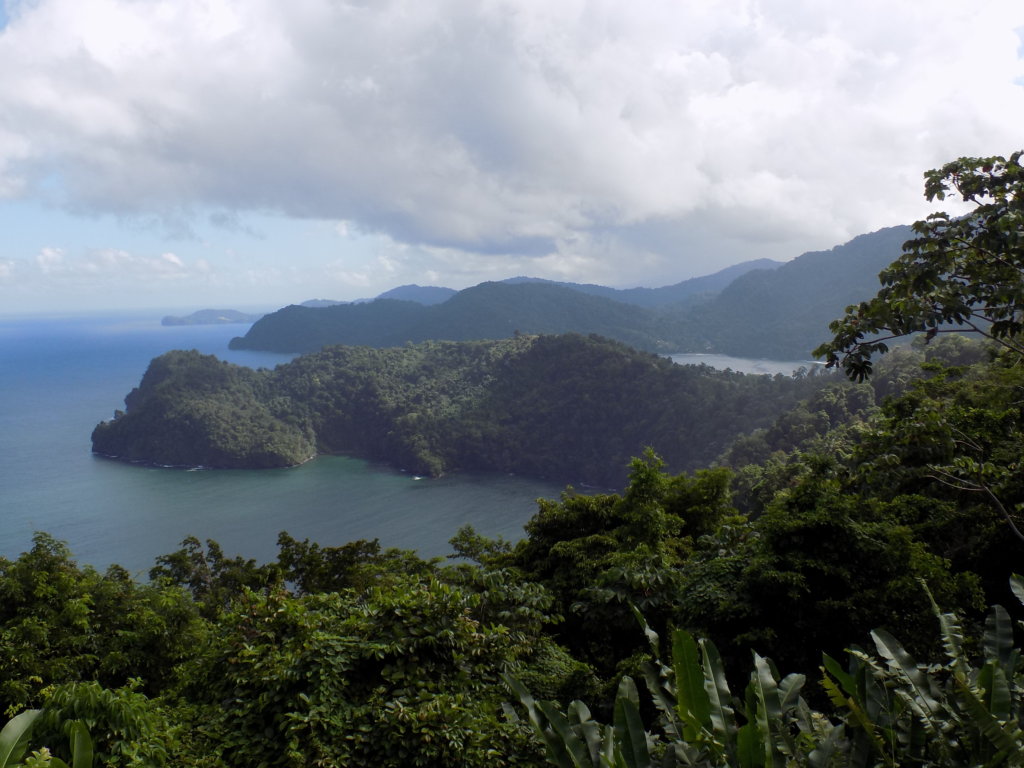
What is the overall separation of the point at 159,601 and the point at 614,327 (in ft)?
414

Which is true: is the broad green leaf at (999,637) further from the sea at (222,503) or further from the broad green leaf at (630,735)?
the sea at (222,503)

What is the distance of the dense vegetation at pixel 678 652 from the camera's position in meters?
2.30

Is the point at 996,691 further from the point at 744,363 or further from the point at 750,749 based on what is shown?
the point at 744,363

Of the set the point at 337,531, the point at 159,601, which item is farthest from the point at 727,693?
the point at 337,531

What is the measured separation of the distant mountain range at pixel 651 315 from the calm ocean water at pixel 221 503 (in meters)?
64.7

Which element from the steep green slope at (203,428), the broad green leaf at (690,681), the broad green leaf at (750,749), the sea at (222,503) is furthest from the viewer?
the steep green slope at (203,428)

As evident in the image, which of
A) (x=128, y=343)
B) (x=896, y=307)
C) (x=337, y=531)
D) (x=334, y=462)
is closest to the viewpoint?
(x=896, y=307)

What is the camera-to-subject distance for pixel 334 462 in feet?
226

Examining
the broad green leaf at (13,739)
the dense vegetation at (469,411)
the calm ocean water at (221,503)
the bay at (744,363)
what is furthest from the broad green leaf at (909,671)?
the bay at (744,363)

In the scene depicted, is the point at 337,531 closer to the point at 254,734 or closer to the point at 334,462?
the point at 334,462

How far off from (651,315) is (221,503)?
333ft

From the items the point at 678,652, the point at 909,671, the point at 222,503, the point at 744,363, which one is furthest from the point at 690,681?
the point at 744,363

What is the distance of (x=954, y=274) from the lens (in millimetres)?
4797

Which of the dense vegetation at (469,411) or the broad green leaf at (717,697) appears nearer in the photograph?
the broad green leaf at (717,697)
